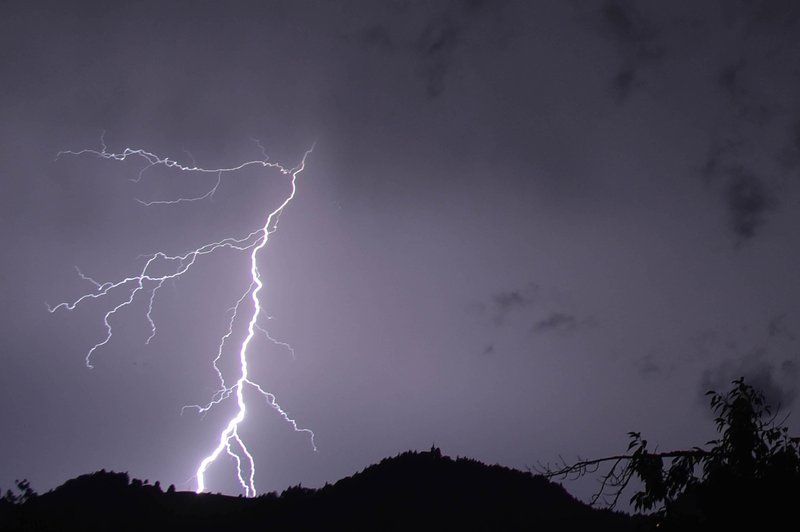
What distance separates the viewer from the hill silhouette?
4078 cm

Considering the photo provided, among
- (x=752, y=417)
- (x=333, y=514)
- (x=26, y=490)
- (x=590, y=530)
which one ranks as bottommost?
(x=752, y=417)

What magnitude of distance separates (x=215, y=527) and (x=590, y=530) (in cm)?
2819

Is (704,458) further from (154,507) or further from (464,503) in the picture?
(154,507)

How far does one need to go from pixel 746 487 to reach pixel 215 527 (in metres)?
44.4

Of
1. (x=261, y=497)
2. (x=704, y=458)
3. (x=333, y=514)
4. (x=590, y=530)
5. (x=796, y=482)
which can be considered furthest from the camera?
(x=261, y=497)

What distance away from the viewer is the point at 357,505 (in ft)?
145

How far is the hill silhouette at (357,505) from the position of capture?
40781 mm

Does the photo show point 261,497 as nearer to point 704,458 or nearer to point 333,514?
point 333,514

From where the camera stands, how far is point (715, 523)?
3.60 meters

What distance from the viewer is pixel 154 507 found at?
42156 mm

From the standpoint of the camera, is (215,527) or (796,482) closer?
(796,482)

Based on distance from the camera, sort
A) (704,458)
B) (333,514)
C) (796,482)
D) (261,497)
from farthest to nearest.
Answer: (261,497), (333,514), (704,458), (796,482)

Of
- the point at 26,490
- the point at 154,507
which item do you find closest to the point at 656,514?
the point at 154,507

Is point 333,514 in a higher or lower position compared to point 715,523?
higher
